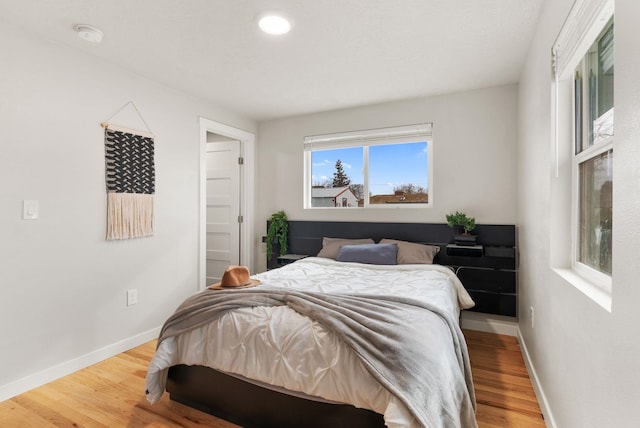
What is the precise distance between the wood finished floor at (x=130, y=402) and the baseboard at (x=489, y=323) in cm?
58

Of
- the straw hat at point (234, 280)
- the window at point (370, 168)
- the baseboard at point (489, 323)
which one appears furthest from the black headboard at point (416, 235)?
the straw hat at point (234, 280)

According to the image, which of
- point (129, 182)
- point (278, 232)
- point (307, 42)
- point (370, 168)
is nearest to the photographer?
point (307, 42)

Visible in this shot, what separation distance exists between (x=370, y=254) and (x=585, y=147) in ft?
6.67

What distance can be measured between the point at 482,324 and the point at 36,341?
3.82 metres

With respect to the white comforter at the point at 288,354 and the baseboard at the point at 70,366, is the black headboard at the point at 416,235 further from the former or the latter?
the baseboard at the point at 70,366

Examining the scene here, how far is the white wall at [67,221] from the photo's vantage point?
7.43ft

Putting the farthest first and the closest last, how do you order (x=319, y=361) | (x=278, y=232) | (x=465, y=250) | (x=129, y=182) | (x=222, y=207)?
(x=222, y=207)
(x=278, y=232)
(x=465, y=250)
(x=129, y=182)
(x=319, y=361)

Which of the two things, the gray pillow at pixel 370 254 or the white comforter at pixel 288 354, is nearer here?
the white comforter at pixel 288 354

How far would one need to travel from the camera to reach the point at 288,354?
171 centimetres

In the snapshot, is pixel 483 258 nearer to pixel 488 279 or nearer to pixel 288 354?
pixel 488 279

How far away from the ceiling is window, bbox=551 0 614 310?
67 centimetres

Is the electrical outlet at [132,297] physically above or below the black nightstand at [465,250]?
below

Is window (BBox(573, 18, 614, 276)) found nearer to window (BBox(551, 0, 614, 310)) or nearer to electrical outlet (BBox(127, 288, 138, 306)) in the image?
window (BBox(551, 0, 614, 310))

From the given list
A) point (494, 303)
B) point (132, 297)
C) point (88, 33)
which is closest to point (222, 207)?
point (132, 297)
